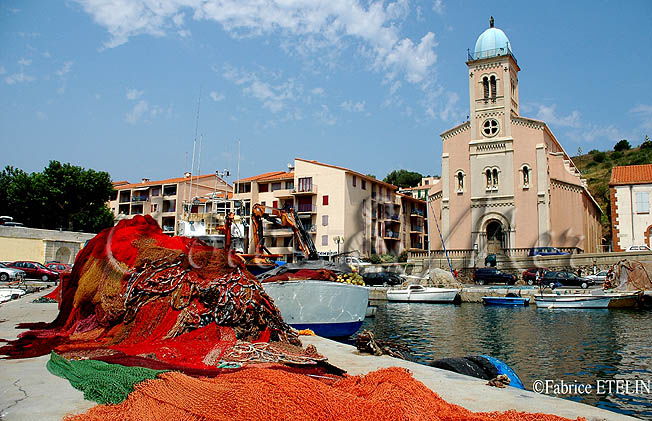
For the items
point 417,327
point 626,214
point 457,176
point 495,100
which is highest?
point 495,100

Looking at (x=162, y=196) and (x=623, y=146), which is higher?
(x=623, y=146)

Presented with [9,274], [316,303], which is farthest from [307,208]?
[316,303]

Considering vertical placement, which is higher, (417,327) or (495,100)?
(495,100)

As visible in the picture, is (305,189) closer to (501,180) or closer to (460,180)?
(460,180)

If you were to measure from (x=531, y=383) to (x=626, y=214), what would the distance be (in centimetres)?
3706

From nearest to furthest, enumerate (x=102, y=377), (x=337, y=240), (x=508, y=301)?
1. (x=102, y=377)
2. (x=508, y=301)
3. (x=337, y=240)

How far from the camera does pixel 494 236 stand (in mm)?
40406

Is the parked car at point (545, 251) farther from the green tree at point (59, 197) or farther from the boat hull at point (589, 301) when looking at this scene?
the green tree at point (59, 197)

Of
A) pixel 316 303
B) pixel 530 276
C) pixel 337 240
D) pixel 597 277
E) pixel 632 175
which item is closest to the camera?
pixel 316 303

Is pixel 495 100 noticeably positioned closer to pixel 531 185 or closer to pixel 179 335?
pixel 531 185

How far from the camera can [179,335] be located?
6.91 m

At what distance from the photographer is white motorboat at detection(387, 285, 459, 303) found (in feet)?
94.7

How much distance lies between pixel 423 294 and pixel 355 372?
950 inches

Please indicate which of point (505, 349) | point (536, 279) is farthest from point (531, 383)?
point (536, 279)
